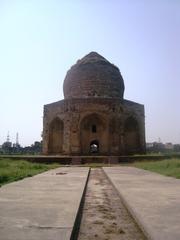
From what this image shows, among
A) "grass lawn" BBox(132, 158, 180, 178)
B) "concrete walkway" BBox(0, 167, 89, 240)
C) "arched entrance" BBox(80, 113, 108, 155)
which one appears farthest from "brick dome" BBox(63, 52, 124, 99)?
"concrete walkway" BBox(0, 167, 89, 240)

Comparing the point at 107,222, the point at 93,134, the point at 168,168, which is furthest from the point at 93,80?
the point at 107,222

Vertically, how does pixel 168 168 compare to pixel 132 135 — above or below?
below

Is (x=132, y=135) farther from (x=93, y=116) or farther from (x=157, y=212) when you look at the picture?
(x=157, y=212)

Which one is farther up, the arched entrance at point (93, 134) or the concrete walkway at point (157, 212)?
the arched entrance at point (93, 134)

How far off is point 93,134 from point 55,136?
10.8 feet

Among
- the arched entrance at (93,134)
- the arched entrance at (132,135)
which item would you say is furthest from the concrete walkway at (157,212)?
the arched entrance at (132,135)

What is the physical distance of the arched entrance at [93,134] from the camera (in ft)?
76.5

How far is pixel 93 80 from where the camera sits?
25.2m

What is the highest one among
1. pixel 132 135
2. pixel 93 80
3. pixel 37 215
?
pixel 93 80

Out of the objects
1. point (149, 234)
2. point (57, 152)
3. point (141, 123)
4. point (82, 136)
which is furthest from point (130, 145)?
point (149, 234)

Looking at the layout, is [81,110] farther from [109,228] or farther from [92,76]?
[109,228]

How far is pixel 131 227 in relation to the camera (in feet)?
10.6

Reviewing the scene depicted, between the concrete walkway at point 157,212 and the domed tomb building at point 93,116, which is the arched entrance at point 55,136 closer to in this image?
the domed tomb building at point 93,116

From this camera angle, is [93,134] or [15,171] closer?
[15,171]
